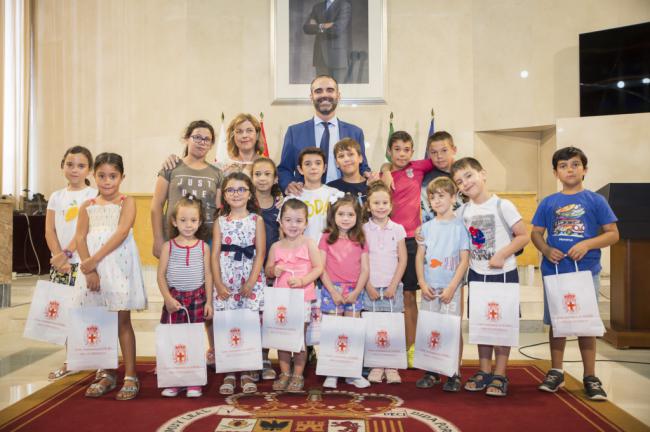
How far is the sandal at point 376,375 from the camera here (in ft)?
11.0

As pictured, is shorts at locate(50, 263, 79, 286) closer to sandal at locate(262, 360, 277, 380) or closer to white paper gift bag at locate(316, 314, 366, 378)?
sandal at locate(262, 360, 277, 380)

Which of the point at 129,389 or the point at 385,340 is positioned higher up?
the point at 385,340

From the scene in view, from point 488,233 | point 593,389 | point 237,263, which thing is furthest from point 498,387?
point 237,263

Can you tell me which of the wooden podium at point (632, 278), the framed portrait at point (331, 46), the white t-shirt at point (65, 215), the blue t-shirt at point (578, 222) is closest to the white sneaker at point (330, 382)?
the blue t-shirt at point (578, 222)

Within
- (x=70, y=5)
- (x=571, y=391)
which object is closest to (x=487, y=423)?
(x=571, y=391)

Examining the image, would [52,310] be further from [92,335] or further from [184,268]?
[184,268]

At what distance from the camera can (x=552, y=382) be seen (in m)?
3.16

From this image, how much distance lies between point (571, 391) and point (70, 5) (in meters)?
7.68

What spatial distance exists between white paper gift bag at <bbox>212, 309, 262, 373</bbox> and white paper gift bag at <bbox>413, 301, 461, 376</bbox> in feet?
2.95

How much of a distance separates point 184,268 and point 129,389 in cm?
70

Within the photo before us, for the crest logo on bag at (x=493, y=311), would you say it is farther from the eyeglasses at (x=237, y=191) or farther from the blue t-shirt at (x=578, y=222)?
the eyeglasses at (x=237, y=191)

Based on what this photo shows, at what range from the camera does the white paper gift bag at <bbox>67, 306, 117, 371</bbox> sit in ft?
10.1

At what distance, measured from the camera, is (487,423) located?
2609mm

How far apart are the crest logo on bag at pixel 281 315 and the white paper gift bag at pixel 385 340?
1.49 feet
